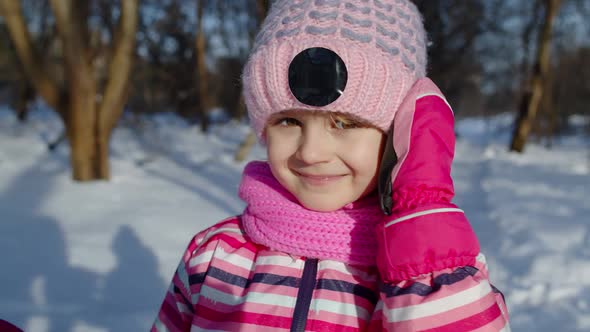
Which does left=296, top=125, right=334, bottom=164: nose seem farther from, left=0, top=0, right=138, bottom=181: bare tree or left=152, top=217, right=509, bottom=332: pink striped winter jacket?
left=0, top=0, right=138, bottom=181: bare tree

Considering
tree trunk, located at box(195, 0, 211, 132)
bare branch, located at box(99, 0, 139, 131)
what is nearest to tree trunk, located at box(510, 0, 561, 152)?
tree trunk, located at box(195, 0, 211, 132)

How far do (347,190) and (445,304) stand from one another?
330 millimetres

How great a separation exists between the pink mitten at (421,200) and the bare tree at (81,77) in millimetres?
4453

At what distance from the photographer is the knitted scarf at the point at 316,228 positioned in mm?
1110

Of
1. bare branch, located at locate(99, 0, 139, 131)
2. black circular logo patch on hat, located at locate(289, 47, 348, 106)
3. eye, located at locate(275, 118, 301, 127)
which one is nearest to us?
black circular logo patch on hat, located at locate(289, 47, 348, 106)

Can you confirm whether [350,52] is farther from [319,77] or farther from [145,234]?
[145,234]

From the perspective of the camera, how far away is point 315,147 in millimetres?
1065

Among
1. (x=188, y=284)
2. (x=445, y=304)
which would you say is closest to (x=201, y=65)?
(x=188, y=284)

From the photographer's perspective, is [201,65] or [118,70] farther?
[201,65]

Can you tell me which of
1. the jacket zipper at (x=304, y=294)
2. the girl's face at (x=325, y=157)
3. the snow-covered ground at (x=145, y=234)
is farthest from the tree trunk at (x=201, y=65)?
the jacket zipper at (x=304, y=294)

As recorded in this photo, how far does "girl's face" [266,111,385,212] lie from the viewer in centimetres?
108

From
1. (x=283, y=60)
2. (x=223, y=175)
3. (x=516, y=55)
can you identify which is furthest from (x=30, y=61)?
(x=516, y=55)

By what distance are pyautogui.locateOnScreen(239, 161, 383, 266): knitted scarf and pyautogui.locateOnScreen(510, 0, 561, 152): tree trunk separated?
9360 millimetres

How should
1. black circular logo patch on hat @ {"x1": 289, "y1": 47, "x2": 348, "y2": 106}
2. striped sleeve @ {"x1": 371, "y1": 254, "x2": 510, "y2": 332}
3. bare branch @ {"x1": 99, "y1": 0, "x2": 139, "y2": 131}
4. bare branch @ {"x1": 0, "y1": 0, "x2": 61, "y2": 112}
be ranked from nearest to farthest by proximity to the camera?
1. striped sleeve @ {"x1": 371, "y1": 254, "x2": 510, "y2": 332}
2. black circular logo patch on hat @ {"x1": 289, "y1": 47, "x2": 348, "y2": 106}
3. bare branch @ {"x1": 0, "y1": 0, "x2": 61, "y2": 112}
4. bare branch @ {"x1": 99, "y1": 0, "x2": 139, "y2": 131}
